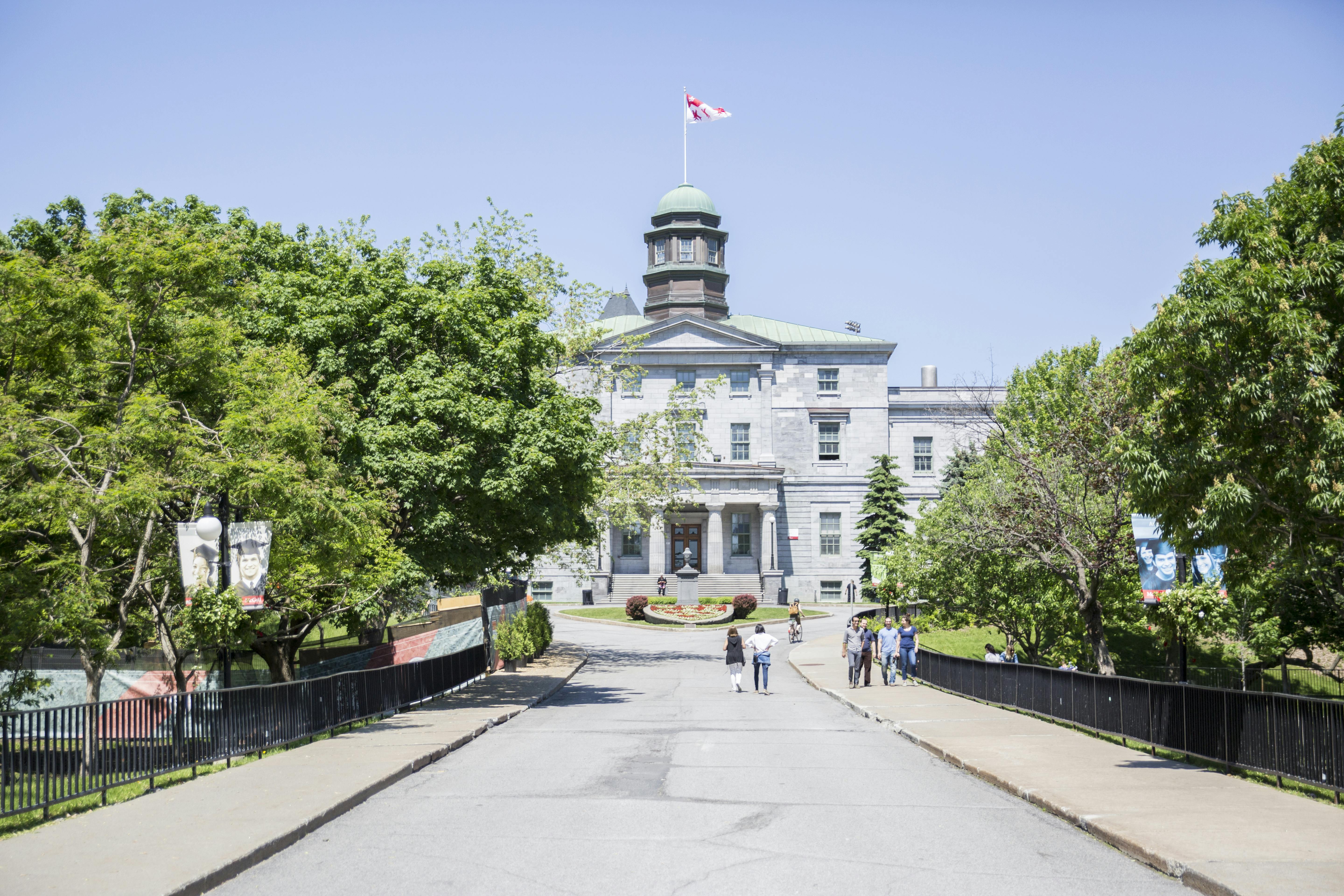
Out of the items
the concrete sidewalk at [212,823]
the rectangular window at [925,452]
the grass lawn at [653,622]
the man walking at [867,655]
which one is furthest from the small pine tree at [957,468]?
the concrete sidewalk at [212,823]

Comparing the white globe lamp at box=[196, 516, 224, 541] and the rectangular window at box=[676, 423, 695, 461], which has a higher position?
the rectangular window at box=[676, 423, 695, 461]

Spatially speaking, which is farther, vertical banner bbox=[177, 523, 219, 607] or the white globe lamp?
vertical banner bbox=[177, 523, 219, 607]

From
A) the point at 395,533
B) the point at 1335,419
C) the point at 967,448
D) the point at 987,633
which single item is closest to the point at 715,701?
the point at 395,533

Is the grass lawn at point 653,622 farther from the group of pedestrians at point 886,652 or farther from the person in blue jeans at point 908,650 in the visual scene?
the person in blue jeans at point 908,650

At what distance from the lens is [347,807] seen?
1164 centimetres

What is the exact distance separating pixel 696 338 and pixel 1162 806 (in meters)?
62.6

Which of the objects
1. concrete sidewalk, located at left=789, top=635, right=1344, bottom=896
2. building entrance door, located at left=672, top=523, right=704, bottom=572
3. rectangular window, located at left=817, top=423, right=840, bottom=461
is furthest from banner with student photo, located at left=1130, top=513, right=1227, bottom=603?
rectangular window, located at left=817, top=423, right=840, bottom=461

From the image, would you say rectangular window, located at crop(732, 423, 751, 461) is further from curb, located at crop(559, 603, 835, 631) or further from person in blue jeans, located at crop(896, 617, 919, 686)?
person in blue jeans, located at crop(896, 617, 919, 686)

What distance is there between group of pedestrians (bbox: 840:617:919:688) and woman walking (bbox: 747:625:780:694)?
2.15 meters

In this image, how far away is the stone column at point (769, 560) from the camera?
66.9m

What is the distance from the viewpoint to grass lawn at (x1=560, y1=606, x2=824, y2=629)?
181 feet

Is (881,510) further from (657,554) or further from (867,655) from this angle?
(867,655)

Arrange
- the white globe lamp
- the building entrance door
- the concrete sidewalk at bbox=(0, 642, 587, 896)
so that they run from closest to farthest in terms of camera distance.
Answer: the concrete sidewalk at bbox=(0, 642, 587, 896)
the white globe lamp
the building entrance door

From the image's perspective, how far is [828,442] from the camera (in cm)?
7550
